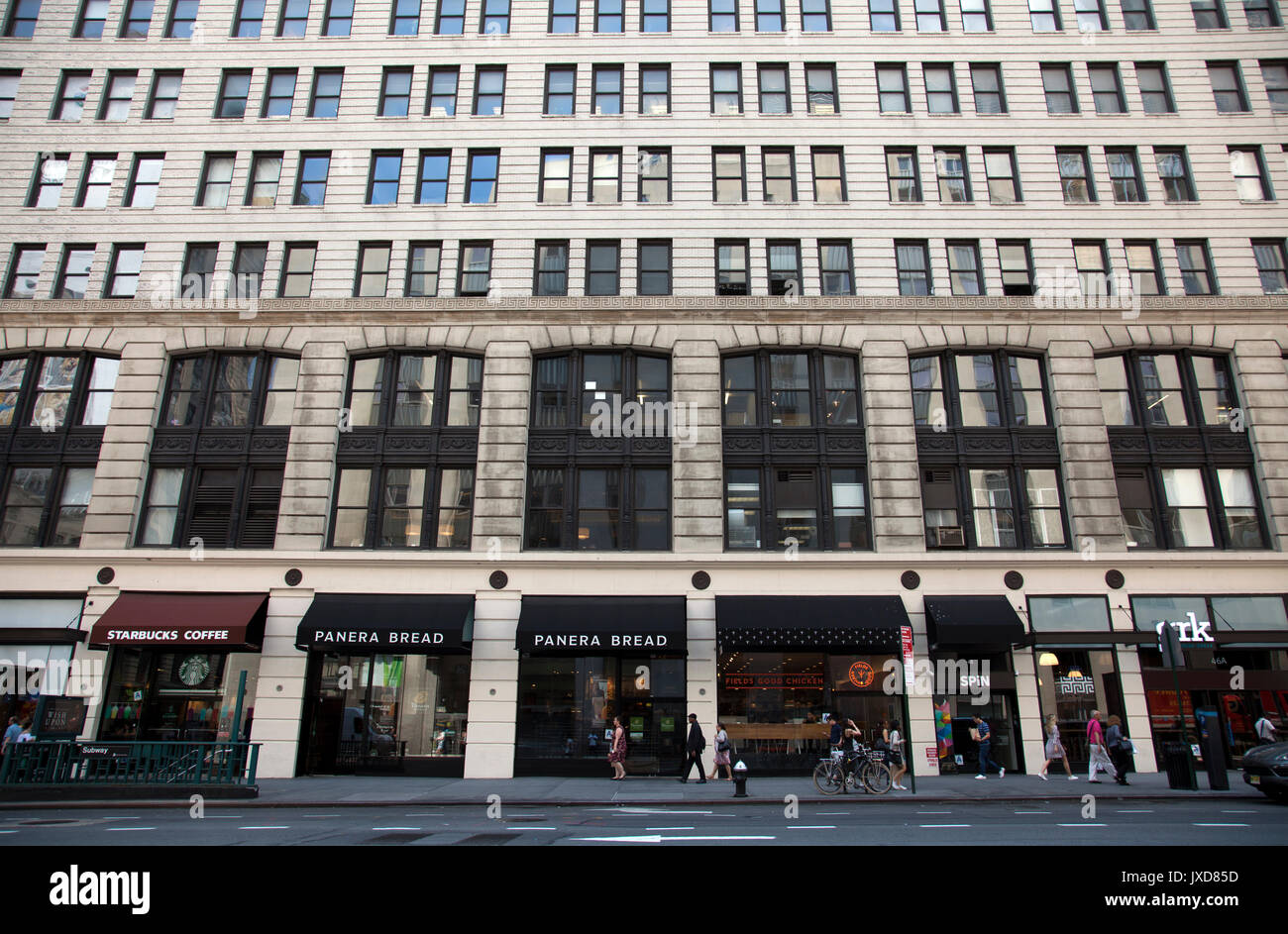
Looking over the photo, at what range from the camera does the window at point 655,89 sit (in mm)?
28672

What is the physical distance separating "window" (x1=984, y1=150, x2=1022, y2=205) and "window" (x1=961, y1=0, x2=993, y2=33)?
5.41m

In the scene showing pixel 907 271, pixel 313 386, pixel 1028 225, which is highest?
pixel 1028 225

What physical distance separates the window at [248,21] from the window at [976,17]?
28017 millimetres

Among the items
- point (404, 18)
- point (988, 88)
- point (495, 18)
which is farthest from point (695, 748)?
point (404, 18)

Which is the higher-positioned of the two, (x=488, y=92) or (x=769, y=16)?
(x=769, y=16)

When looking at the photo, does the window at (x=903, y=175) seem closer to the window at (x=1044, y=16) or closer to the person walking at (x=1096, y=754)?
the window at (x=1044, y=16)

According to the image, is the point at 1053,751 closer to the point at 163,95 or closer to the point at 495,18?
the point at 495,18

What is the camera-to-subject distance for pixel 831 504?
24984 millimetres

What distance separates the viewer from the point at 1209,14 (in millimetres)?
29391

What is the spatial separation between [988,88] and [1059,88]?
2776 millimetres

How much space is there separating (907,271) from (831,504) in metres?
9.14

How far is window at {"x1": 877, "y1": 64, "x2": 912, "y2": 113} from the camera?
28.5 metres
